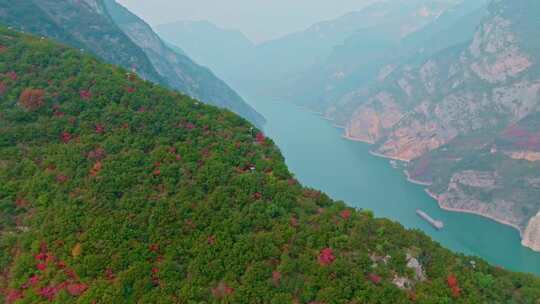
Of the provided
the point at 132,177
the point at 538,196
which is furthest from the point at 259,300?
the point at 538,196

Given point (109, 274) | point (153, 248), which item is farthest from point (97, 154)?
point (109, 274)

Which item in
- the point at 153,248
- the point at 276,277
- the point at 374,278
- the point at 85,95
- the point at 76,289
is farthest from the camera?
the point at 85,95

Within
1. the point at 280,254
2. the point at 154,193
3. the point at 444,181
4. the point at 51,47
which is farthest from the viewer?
the point at 444,181

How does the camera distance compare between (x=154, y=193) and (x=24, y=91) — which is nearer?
(x=154, y=193)

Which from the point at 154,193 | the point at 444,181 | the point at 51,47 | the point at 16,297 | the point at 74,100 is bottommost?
the point at 444,181

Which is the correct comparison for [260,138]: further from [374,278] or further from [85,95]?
[374,278]

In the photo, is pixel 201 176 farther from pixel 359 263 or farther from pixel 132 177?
pixel 359 263

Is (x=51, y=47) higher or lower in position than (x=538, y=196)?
higher
